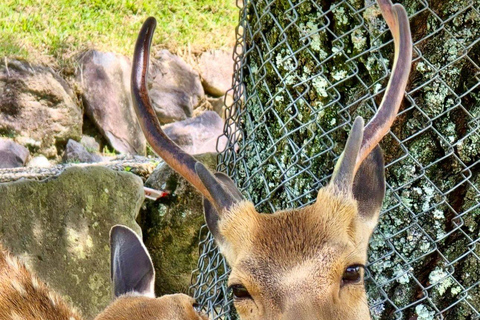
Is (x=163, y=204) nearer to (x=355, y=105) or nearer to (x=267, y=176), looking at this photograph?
(x=267, y=176)

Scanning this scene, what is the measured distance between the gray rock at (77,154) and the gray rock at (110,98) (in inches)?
18.1

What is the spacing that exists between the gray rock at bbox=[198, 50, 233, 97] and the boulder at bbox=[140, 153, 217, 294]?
4.51m

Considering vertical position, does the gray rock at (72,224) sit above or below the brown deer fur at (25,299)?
below

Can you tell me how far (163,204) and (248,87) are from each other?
143 centimetres

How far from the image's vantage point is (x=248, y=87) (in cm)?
407

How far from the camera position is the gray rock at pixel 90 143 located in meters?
8.16

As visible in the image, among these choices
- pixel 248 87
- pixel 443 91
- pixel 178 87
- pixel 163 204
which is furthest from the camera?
pixel 178 87

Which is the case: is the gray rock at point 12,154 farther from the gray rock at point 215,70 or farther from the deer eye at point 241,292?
the deer eye at point 241,292

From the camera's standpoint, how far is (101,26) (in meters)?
8.96

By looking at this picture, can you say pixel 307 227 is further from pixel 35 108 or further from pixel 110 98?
pixel 110 98

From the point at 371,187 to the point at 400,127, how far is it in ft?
1.79

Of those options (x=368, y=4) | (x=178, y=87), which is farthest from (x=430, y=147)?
(x=178, y=87)

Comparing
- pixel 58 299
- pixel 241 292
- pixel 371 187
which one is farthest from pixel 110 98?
pixel 241 292

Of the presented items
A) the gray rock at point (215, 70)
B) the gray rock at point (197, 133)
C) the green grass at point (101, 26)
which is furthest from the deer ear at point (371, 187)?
the gray rock at point (215, 70)
